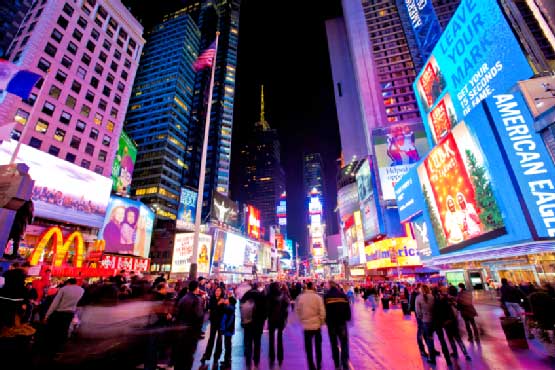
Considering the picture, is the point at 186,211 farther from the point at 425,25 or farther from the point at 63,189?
the point at 425,25

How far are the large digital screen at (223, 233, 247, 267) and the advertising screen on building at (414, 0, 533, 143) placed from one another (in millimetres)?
45464

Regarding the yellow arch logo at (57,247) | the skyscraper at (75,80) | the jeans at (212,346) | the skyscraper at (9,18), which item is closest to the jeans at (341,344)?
the jeans at (212,346)

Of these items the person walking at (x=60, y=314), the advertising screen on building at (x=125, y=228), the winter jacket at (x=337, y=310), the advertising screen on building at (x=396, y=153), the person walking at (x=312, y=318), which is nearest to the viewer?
the person walking at (x=60, y=314)

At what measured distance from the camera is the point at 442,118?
3059 centimetres

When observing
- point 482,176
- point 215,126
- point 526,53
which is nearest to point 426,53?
point 526,53

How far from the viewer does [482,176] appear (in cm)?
2025

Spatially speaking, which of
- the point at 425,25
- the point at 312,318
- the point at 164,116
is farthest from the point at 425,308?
the point at 164,116

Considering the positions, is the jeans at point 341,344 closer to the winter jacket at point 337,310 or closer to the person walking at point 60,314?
the winter jacket at point 337,310

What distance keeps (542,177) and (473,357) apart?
53.6ft

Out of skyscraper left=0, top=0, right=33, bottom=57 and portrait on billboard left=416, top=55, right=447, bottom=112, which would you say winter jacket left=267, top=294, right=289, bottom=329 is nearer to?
portrait on billboard left=416, top=55, right=447, bottom=112

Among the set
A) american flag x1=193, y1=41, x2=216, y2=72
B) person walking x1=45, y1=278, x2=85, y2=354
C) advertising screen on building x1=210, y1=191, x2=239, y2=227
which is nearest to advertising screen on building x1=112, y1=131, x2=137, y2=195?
advertising screen on building x1=210, y1=191, x2=239, y2=227

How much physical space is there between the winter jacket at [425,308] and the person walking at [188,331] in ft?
19.6

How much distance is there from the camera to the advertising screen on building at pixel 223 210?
58719 millimetres

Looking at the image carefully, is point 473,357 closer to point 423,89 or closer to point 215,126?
point 423,89
